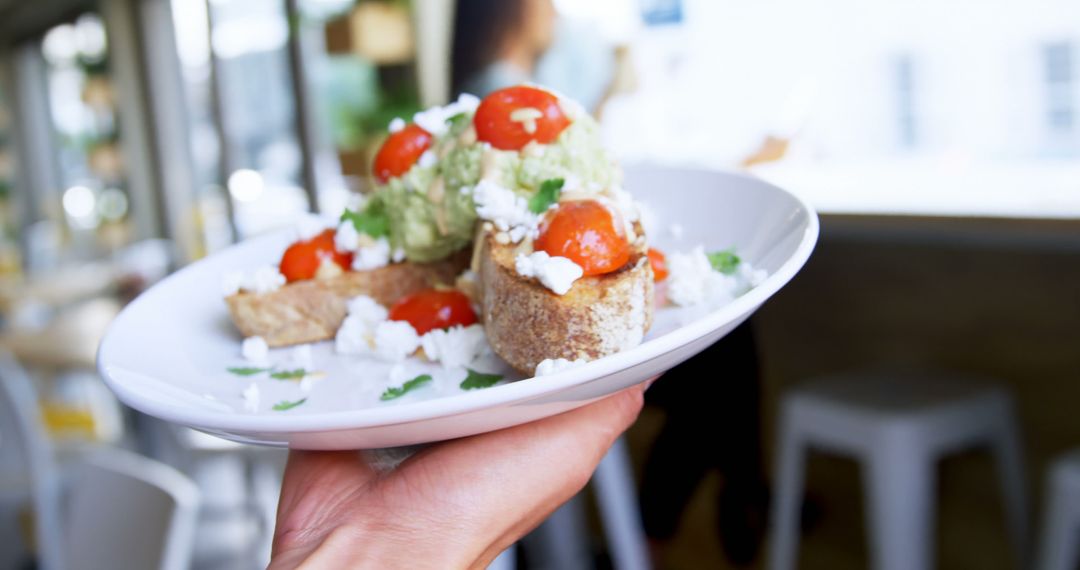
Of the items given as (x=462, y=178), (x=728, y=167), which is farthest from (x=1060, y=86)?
(x=462, y=178)

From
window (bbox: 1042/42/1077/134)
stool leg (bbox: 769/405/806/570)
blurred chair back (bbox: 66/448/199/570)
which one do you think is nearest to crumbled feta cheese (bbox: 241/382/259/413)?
blurred chair back (bbox: 66/448/199/570)

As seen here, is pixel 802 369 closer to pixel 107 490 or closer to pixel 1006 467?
pixel 1006 467

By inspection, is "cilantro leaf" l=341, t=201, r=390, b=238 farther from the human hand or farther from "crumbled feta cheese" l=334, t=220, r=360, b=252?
the human hand

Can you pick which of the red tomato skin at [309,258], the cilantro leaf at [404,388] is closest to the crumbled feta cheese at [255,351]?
the red tomato skin at [309,258]

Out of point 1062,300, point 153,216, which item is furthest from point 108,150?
point 1062,300

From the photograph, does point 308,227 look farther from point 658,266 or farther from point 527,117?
point 658,266

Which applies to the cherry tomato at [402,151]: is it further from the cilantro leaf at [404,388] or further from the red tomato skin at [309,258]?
the cilantro leaf at [404,388]
